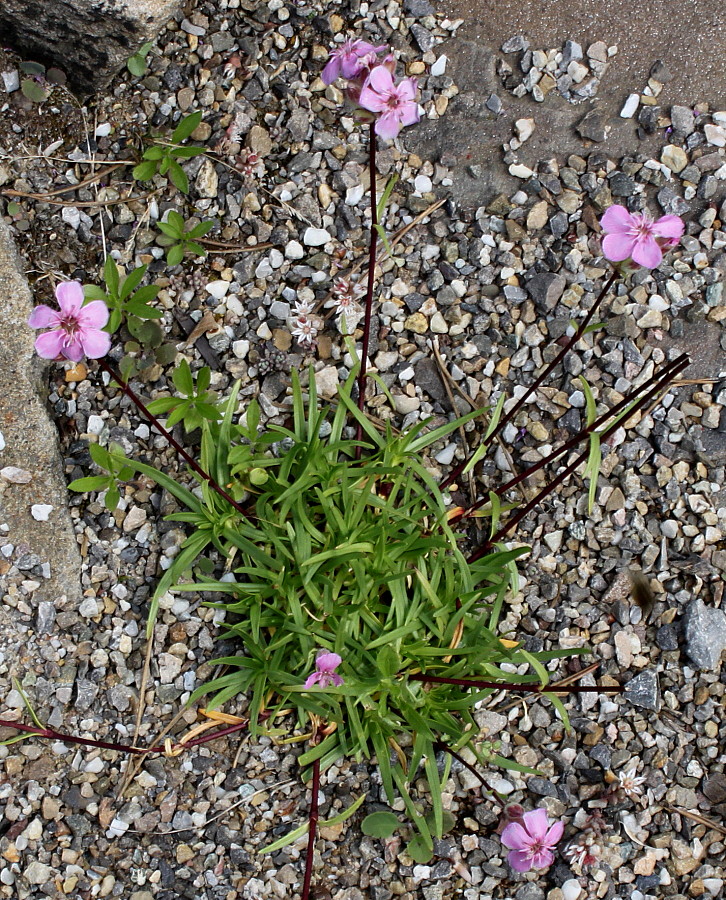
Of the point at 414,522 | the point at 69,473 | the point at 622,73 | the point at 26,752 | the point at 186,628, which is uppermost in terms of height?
the point at 622,73

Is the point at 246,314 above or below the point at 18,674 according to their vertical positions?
above

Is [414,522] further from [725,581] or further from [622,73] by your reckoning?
[622,73]

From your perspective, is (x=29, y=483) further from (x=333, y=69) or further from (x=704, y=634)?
(x=704, y=634)

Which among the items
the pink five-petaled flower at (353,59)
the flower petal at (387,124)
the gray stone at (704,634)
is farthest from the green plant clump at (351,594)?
the pink five-petaled flower at (353,59)

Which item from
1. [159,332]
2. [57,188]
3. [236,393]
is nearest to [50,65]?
[57,188]

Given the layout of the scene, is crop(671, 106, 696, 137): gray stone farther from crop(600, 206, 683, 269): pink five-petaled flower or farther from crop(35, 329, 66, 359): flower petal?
crop(35, 329, 66, 359): flower petal

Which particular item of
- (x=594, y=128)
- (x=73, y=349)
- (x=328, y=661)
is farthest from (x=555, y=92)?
(x=328, y=661)
